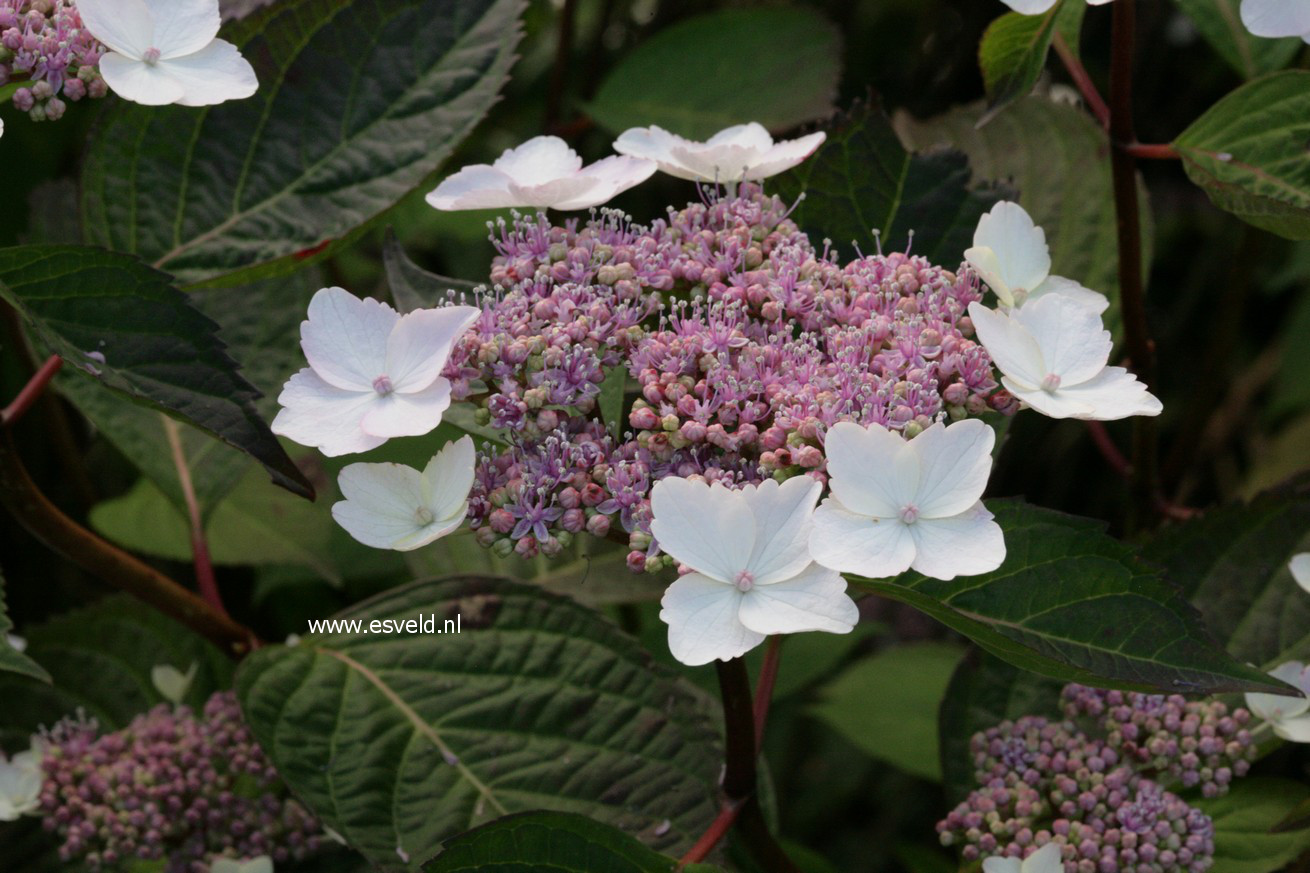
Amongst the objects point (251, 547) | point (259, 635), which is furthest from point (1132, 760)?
point (259, 635)

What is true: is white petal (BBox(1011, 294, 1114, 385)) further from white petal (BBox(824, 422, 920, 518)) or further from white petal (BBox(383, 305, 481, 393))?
white petal (BBox(383, 305, 481, 393))

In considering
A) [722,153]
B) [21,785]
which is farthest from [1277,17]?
[21,785]

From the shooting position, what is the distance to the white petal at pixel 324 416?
0.75 metres

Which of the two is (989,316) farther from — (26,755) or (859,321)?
(26,755)

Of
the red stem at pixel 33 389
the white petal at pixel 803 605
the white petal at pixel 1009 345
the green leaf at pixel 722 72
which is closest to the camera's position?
the white petal at pixel 803 605

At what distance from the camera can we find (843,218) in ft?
3.41

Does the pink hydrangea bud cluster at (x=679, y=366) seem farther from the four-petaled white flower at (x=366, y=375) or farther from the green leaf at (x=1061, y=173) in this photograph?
the green leaf at (x=1061, y=173)

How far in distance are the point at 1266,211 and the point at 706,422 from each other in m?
0.44

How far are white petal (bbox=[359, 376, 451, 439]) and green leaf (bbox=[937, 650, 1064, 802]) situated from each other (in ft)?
1.70

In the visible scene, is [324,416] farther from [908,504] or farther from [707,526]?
[908,504]

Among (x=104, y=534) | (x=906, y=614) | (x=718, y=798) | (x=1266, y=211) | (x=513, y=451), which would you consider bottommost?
(x=906, y=614)

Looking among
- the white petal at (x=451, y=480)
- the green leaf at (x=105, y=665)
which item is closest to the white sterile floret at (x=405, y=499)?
the white petal at (x=451, y=480)

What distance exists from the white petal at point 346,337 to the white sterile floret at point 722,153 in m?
0.25

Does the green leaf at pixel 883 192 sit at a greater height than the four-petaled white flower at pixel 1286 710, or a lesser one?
greater
